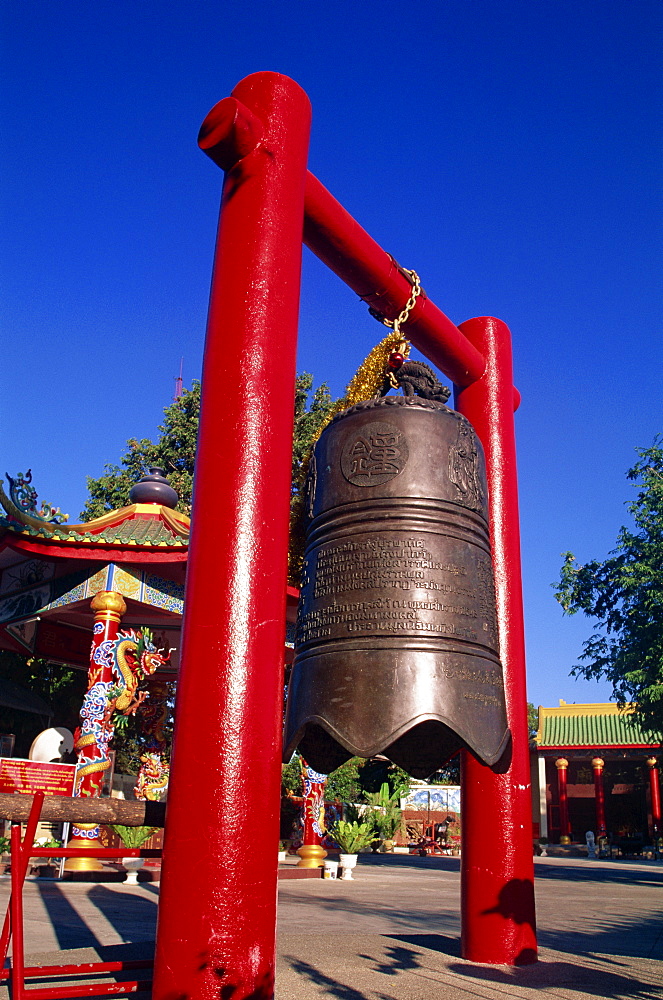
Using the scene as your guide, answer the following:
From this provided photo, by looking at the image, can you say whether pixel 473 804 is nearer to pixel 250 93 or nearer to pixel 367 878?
pixel 250 93

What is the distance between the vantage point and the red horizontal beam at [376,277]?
376 centimetres

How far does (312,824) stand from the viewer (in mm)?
11406

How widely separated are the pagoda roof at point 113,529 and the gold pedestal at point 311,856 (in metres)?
4.67

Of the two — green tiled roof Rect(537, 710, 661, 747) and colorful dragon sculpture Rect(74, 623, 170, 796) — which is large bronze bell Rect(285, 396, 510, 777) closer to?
colorful dragon sculpture Rect(74, 623, 170, 796)

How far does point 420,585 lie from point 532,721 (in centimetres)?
5464

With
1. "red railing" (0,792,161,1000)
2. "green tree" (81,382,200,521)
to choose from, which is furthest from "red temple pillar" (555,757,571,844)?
"red railing" (0,792,161,1000)

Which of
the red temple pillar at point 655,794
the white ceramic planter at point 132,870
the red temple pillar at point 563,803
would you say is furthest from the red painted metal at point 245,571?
the red temple pillar at point 563,803

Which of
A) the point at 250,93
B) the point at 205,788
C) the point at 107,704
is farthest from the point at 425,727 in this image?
the point at 107,704

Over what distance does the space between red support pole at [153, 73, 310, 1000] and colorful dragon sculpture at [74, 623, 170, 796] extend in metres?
7.30

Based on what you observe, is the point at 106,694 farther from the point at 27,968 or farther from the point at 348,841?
the point at 27,968

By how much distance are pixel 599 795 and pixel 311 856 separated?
18.0m

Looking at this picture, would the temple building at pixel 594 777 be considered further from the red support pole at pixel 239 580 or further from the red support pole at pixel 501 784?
the red support pole at pixel 239 580

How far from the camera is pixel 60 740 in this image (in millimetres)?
9641

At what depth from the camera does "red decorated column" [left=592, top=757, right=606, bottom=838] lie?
25680 mm
